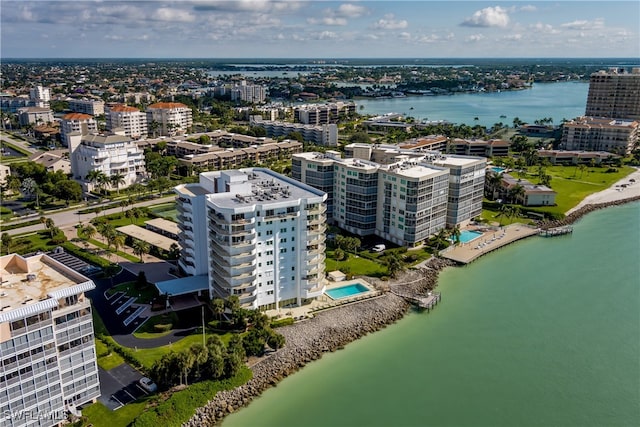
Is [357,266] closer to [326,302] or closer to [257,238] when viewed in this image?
[326,302]

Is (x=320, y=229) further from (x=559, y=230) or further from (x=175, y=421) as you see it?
(x=559, y=230)

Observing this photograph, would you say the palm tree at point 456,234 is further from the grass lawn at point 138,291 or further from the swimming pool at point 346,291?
the grass lawn at point 138,291

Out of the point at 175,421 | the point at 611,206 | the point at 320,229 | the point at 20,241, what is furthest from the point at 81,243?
the point at 611,206

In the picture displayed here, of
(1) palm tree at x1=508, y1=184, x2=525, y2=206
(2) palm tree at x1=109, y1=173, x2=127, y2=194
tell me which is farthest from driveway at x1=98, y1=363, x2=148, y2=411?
(1) palm tree at x1=508, y1=184, x2=525, y2=206

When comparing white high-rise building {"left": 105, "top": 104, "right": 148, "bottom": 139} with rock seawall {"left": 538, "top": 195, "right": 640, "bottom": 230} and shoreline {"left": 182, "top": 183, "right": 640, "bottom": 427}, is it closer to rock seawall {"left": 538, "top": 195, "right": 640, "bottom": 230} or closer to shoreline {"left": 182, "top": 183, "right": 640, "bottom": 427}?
shoreline {"left": 182, "top": 183, "right": 640, "bottom": 427}

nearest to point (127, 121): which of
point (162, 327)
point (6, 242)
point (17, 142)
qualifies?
point (17, 142)
